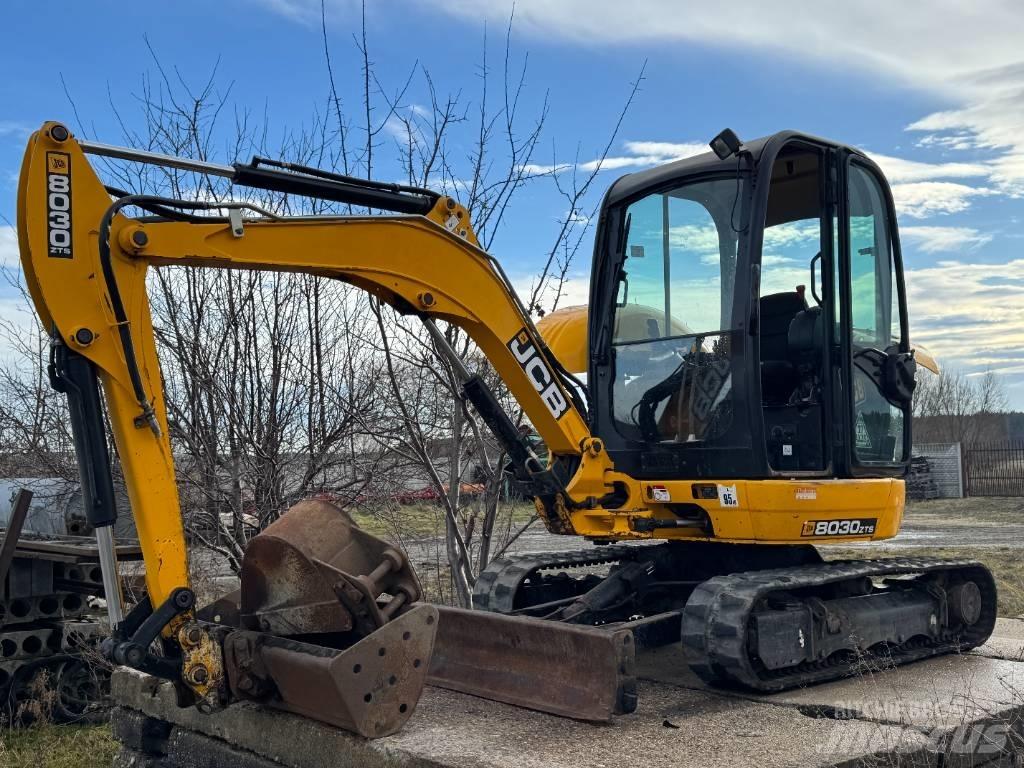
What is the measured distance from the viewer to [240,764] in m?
5.34

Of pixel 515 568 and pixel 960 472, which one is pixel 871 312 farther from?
pixel 960 472

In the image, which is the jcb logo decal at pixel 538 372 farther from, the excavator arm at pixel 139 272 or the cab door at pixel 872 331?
the cab door at pixel 872 331

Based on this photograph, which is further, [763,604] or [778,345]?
[778,345]

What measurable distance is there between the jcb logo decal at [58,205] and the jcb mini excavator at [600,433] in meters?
0.01

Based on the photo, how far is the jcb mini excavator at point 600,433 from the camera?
4.56 m

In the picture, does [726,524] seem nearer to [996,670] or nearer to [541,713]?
[541,713]

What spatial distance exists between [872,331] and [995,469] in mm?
26854

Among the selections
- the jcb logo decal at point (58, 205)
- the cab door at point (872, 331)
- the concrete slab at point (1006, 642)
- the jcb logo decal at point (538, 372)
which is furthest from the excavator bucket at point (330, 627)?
the concrete slab at point (1006, 642)

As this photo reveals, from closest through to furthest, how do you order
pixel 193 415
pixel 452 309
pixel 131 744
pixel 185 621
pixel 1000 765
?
1. pixel 185 621
2. pixel 1000 765
3. pixel 452 309
4. pixel 131 744
5. pixel 193 415

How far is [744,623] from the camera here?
5238 millimetres

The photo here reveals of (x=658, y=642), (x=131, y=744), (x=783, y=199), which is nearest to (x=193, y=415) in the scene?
(x=131, y=744)

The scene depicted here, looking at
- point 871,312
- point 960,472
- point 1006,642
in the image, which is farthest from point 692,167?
point 960,472

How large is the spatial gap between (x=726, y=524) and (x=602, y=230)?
197 cm

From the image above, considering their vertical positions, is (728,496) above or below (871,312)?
below
